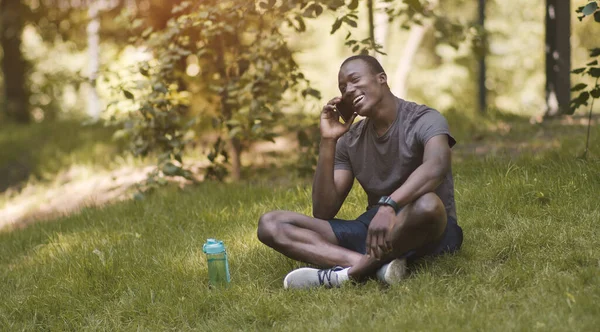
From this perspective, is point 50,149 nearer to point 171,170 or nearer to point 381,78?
point 171,170

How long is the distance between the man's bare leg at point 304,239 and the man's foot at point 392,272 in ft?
0.61

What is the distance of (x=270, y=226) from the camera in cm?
477

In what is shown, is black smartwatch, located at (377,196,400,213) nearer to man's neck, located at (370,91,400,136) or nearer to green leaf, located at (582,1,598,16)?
man's neck, located at (370,91,400,136)

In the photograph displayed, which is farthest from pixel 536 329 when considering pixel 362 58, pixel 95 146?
pixel 95 146

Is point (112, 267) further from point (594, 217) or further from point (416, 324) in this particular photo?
point (594, 217)

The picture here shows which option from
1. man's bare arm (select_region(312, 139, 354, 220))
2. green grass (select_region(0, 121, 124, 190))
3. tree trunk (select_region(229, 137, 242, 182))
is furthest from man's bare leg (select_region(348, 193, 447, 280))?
green grass (select_region(0, 121, 124, 190))

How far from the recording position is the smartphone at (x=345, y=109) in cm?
487

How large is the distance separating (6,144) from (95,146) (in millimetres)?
2569

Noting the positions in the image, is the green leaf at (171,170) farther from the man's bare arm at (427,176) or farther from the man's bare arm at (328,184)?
the man's bare arm at (427,176)

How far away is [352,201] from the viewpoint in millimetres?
6203

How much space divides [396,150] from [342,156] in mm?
489

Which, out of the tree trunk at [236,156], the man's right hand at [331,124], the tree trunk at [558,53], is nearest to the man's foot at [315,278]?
the man's right hand at [331,124]

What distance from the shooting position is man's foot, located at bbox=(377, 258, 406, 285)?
4.42 m

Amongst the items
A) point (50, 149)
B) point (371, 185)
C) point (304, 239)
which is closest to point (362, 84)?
point (371, 185)
